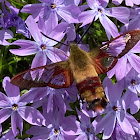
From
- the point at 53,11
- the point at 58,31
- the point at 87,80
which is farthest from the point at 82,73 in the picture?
the point at 53,11

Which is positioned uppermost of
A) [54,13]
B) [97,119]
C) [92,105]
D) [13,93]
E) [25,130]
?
[54,13]

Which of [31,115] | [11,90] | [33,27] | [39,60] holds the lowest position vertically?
[31,115]

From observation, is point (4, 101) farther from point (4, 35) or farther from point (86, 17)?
point (86, 17)

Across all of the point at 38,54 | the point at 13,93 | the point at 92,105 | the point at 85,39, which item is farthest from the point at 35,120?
the point at 85,39

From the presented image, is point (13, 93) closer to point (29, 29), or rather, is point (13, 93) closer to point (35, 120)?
point (35, 120)

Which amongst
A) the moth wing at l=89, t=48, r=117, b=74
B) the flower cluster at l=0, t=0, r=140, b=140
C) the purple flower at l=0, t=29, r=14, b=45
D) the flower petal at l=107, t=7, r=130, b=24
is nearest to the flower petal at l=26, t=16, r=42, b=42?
the flower cluster at l=0, t=0, r=140, b=140

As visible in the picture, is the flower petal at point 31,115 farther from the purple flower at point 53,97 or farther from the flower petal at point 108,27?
the flower petal at point 108,27

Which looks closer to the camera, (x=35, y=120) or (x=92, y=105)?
(x=92, y=105)

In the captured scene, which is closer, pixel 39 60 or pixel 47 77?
pixel 47 77
